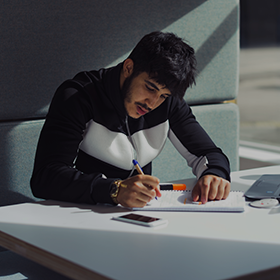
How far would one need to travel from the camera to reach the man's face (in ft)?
4.97

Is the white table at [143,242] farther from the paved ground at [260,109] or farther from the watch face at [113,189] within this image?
the paved ground at [260,109]

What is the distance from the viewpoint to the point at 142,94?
5.06 feet

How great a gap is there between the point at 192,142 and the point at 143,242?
2.81 ft

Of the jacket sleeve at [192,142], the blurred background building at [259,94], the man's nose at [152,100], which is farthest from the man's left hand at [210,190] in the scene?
the blurred background building at [259,94]

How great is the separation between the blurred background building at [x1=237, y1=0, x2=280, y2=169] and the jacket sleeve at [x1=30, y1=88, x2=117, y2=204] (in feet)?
6.47

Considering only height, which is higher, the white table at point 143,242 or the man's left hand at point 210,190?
the man's left hand at point 210,190

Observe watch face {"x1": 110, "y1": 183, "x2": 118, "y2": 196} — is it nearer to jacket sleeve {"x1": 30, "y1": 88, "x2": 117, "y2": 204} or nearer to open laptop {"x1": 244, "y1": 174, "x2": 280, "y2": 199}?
jacket sleeve {"x1": 30, "y1": 88, "x2": 117, "y2": 204}

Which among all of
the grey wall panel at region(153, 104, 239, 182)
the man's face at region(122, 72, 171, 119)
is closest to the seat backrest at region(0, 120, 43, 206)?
the man's face at region(122, 72, 171, 119)

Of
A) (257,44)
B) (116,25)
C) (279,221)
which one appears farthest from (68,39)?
(257,44)

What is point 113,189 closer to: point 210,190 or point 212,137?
point 210,190

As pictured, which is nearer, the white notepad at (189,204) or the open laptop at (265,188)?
the white notepad at (189,204)

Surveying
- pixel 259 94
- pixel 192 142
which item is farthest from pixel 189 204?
pixel 259 94

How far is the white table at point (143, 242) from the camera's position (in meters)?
0.81

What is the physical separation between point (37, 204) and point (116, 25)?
1076 mm
